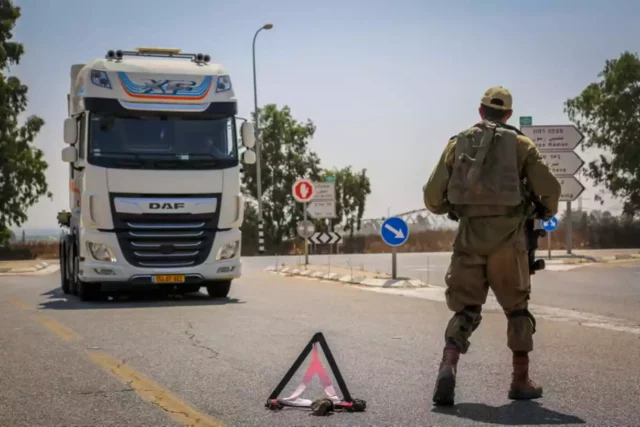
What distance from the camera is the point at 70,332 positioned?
38.8 feet

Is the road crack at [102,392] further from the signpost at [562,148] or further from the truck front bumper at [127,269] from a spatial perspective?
the signpost at [562,148]

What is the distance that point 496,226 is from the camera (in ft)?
23.0

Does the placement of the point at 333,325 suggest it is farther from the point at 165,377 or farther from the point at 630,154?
the point at 630,154

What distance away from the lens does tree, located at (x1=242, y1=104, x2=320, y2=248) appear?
7062 centimetres

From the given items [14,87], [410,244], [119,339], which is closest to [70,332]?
[119,339]

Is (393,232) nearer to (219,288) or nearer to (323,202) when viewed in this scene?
(219,288)

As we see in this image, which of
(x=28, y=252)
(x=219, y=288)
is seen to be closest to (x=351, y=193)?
(x=28, y=252)

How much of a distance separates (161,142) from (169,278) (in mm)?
2160

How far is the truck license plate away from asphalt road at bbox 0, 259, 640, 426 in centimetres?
160

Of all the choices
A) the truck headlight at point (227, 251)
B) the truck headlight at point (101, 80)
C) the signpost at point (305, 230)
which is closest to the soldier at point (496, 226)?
the truck headlight at point (227, 251)

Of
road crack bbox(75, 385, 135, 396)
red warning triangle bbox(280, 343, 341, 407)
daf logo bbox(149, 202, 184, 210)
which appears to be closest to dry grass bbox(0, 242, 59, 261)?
daf logo bbox(149, 202, 184, 210)

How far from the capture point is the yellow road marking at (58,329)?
11.2 metres

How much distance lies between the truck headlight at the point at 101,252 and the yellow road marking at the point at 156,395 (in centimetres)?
732

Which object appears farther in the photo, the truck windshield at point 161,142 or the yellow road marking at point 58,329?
the truck windshield at point 161,142
